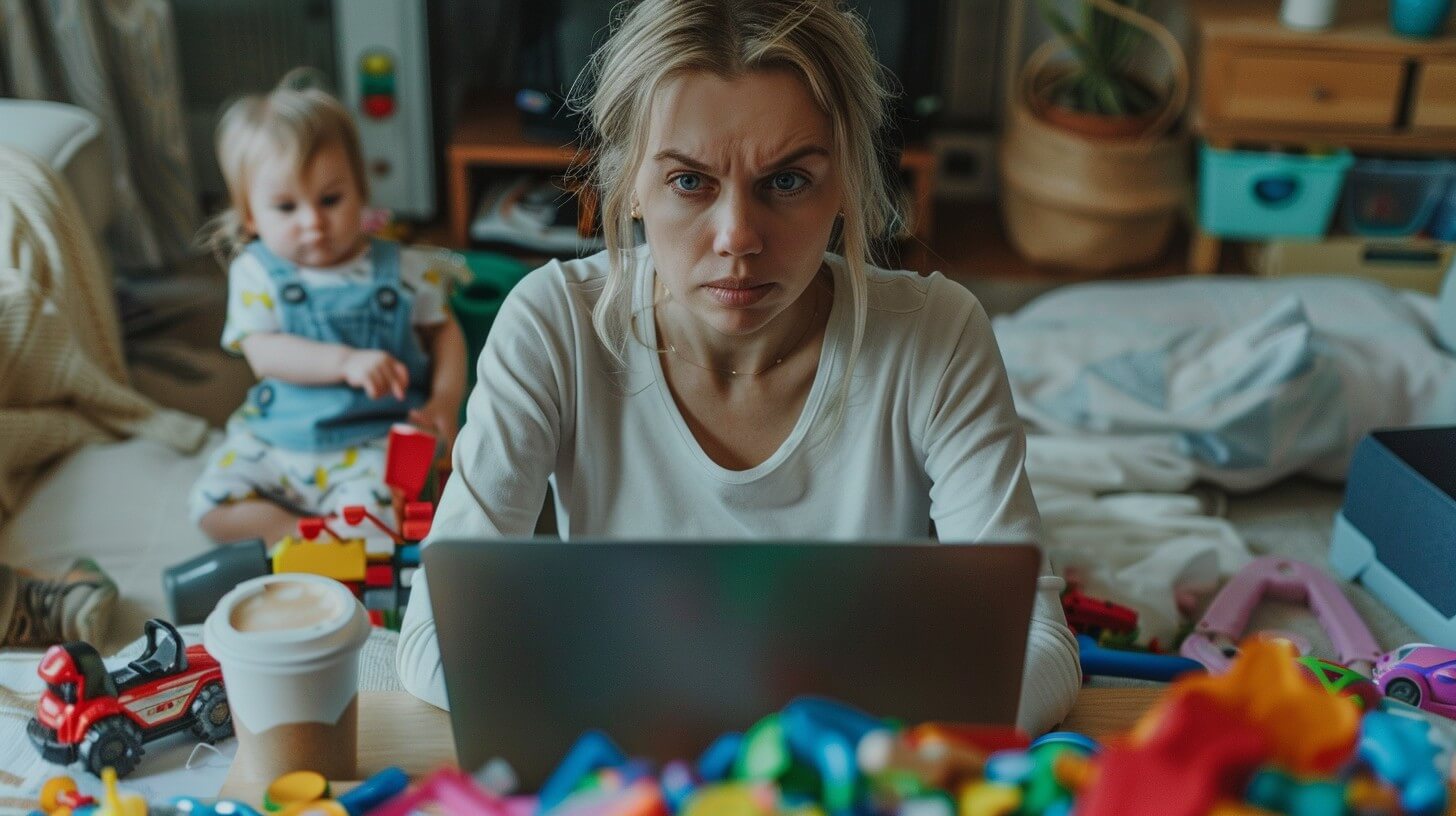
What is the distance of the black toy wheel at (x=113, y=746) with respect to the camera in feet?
3.05

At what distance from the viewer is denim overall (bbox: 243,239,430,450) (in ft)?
6.36

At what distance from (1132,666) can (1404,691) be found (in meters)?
0.24

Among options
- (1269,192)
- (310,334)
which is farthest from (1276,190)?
(310,334)

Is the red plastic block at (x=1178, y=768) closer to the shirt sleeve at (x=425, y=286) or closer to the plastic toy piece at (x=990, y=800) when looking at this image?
the plastic toy piece at (x=990, y=800)

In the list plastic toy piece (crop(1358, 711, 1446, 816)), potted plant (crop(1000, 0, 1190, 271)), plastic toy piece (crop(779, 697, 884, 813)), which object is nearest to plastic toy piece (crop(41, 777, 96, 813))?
plastic toy piece (crop(779, 697, 884, 813))

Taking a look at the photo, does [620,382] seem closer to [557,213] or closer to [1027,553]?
[1027,553]

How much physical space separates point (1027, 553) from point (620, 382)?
582 millimetres

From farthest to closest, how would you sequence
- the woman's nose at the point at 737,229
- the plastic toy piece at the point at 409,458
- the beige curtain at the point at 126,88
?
the beige curtain at the point at 126,88
the plastic toy piece at the point at 409,458
the woman's nose at the point at 737,229

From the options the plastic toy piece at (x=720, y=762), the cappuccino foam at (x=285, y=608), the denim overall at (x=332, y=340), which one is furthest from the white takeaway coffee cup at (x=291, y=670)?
the denim overall at (x=332, y=340)

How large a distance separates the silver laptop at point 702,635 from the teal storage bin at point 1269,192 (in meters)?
2.54

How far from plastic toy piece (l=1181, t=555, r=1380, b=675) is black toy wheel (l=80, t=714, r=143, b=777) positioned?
0.99m

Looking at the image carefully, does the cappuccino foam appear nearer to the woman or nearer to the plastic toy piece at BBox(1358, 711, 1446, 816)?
the woman

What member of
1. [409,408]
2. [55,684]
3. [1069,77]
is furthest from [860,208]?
[1069,77]

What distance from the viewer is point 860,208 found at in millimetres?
1136
